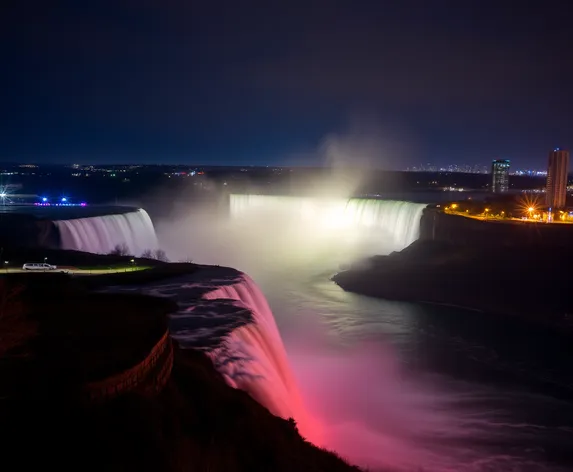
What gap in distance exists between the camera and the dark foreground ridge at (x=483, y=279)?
24962 mm

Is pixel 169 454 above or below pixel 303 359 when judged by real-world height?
above

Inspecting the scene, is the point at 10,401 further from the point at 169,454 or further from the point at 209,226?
the point at 209,226

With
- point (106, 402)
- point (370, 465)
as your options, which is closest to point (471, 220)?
point (370, 465)

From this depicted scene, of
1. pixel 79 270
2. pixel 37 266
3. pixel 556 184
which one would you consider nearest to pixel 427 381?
pixel 79 270

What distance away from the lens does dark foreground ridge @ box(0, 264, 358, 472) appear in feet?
22.7

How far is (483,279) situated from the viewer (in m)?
27.7

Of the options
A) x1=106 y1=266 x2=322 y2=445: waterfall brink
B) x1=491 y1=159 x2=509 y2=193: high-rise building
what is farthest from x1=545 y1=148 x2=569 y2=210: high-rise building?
x1=491 y1=159 x2=509 y2=193: high-rise building

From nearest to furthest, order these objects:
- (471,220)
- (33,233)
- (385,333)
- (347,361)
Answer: (347,361)
(385,333)
(33,233)
(471,220)

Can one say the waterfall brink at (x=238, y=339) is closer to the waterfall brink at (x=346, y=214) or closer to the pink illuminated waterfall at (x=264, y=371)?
the pink illuminated waterfall at (x=264, y=371)

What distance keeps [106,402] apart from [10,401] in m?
1.19

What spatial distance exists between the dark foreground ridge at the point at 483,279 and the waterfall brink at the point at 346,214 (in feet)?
26.5

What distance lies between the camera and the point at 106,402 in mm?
7859

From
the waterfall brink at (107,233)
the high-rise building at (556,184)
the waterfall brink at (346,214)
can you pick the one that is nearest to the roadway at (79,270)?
the waterfall brink at (107,233)

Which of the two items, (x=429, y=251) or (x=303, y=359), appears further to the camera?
(x=429, y=251)
